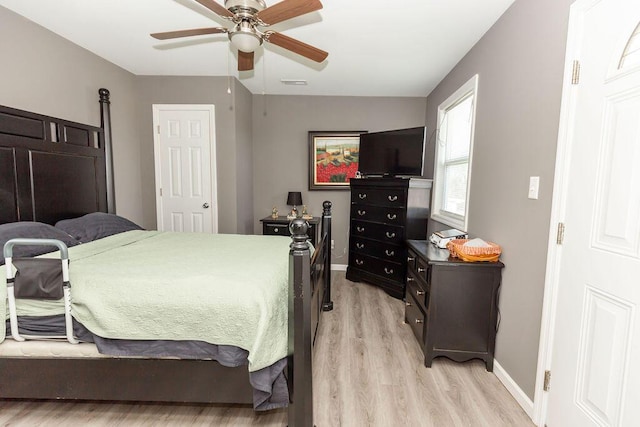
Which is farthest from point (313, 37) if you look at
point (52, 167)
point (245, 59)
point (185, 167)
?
point (52, 167)

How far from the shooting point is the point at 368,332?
2.68 metres

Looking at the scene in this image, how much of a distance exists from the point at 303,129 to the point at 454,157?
214cm

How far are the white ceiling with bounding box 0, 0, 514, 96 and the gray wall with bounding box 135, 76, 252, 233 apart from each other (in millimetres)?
147

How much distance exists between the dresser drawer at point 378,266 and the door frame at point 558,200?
1759 millimetres

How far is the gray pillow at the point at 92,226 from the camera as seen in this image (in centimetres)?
243

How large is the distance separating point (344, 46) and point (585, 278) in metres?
2.53

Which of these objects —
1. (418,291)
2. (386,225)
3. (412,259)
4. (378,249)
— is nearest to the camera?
(418,291)

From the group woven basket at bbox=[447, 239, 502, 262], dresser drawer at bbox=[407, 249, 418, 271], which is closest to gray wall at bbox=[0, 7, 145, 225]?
dresser drawer at bbox=[407, 249, 418, 271]

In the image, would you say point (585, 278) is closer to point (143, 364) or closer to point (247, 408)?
point (247, 408)

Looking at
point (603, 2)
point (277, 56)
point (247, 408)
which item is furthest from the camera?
point (277, 56)

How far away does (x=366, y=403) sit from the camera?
1.81m

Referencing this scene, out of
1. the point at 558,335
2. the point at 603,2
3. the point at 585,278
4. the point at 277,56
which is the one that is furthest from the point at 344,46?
the point at 558,335

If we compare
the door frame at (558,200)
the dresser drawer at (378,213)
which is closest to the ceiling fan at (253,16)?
the door frame at (558,200)

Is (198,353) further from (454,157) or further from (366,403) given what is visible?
(454,157)
